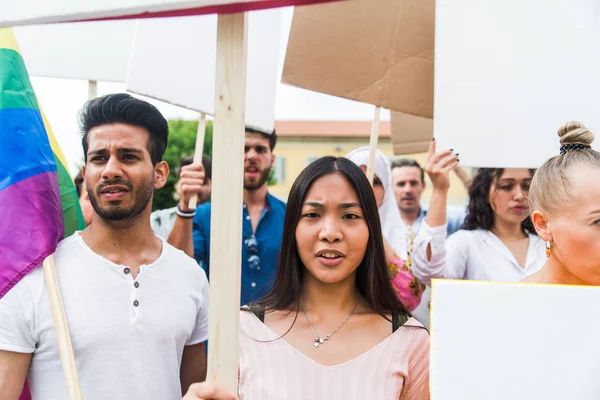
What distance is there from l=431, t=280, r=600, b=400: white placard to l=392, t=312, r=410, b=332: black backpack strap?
772 mm

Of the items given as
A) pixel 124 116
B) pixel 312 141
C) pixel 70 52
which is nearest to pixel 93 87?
pixel 70 52

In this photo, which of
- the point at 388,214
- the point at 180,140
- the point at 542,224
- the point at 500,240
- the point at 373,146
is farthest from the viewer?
the point at 180,140

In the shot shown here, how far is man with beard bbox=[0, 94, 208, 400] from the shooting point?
1974 mm

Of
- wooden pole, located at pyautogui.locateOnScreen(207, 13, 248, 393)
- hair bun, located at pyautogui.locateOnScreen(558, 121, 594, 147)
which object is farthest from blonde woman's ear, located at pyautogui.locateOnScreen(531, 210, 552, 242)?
wooden pole, located at pyautogui.locateOnScreen(207, 13, 248, 393)

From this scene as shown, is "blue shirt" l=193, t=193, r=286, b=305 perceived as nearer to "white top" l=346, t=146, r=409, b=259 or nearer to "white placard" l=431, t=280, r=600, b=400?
"white top" l=346, t=146, r=409, b=259

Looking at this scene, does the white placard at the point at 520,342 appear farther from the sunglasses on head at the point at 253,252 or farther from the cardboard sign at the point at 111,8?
the sunglasses on head at the point at 253,252

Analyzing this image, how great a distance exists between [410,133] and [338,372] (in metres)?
2.38

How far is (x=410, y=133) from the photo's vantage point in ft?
13.3

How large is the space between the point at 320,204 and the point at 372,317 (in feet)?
1.22

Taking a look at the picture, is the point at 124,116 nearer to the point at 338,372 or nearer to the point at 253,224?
the point at 338,372

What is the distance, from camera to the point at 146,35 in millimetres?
2977

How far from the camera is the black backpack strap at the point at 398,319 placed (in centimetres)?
202

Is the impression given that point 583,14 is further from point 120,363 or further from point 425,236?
point 120,363

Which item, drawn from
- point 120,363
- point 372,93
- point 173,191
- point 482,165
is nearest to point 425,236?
point 482,165
